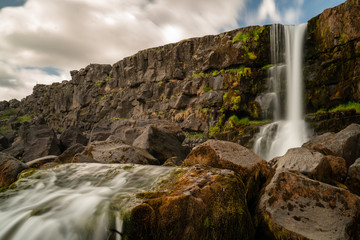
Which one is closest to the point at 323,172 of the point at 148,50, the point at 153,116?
the point at 153,116

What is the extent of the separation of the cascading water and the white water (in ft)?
35.7

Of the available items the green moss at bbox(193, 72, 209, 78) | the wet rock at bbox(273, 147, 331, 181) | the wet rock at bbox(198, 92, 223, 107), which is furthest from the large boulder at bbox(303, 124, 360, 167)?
the green moss at bbox(193, 72, 209, 78)

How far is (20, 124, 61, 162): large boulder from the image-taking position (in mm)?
14258

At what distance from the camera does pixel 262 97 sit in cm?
1802

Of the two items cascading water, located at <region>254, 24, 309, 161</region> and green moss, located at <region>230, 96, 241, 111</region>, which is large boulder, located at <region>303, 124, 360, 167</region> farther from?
green moss, located at <region>230, 96, 241, 111</region>

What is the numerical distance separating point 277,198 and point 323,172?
2.11 meters

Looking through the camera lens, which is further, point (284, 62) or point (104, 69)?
point (104, 69)

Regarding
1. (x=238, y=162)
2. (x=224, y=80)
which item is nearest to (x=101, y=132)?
(x=224, y=80)

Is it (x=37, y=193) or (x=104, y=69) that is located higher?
(x=104, y=69)

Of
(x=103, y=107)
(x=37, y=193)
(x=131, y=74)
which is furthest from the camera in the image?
(x=103, y=107)

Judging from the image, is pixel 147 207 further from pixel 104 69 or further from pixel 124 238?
pixel 104 69

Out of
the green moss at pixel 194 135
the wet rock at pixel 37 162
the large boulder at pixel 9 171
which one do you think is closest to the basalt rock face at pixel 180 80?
the green moss at pixel 194 135

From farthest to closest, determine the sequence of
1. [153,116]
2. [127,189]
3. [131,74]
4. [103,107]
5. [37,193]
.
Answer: [103,107] → [131,74] → [153,116] → [37,193] → [127,189]

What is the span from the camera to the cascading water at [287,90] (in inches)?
544
